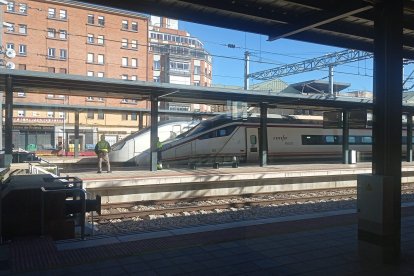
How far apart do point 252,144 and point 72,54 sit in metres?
42.1

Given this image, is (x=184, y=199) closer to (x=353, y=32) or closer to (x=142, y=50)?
(x=353, y=32)

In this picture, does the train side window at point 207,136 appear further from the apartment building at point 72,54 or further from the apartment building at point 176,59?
the apartment building at point 176,59

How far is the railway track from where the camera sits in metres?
11.4

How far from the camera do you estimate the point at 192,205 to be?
13578 millimetres

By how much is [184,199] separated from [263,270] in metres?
9.61

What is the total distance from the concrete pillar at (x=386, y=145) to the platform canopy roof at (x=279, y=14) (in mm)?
451

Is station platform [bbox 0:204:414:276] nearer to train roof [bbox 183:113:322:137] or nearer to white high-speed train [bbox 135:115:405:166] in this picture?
white high-speed train [bbox 135:115:405:166]

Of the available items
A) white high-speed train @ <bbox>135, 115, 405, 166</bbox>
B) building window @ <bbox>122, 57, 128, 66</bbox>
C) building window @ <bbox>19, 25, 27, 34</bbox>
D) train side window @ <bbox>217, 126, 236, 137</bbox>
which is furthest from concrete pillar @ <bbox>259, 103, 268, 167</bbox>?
building window @ <bbox>19, 25, 27, 34</bbox>

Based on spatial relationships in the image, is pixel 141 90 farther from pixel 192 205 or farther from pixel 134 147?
pixel 192 205

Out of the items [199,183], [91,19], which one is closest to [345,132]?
[199,183]

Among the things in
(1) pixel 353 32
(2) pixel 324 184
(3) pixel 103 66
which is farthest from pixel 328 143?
(3) pixel 103 66

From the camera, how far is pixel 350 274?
5.05 metres

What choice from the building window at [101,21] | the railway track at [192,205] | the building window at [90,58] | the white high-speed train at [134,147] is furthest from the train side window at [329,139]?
the building window at [101,21]

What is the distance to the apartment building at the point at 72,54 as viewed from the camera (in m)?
51.4
